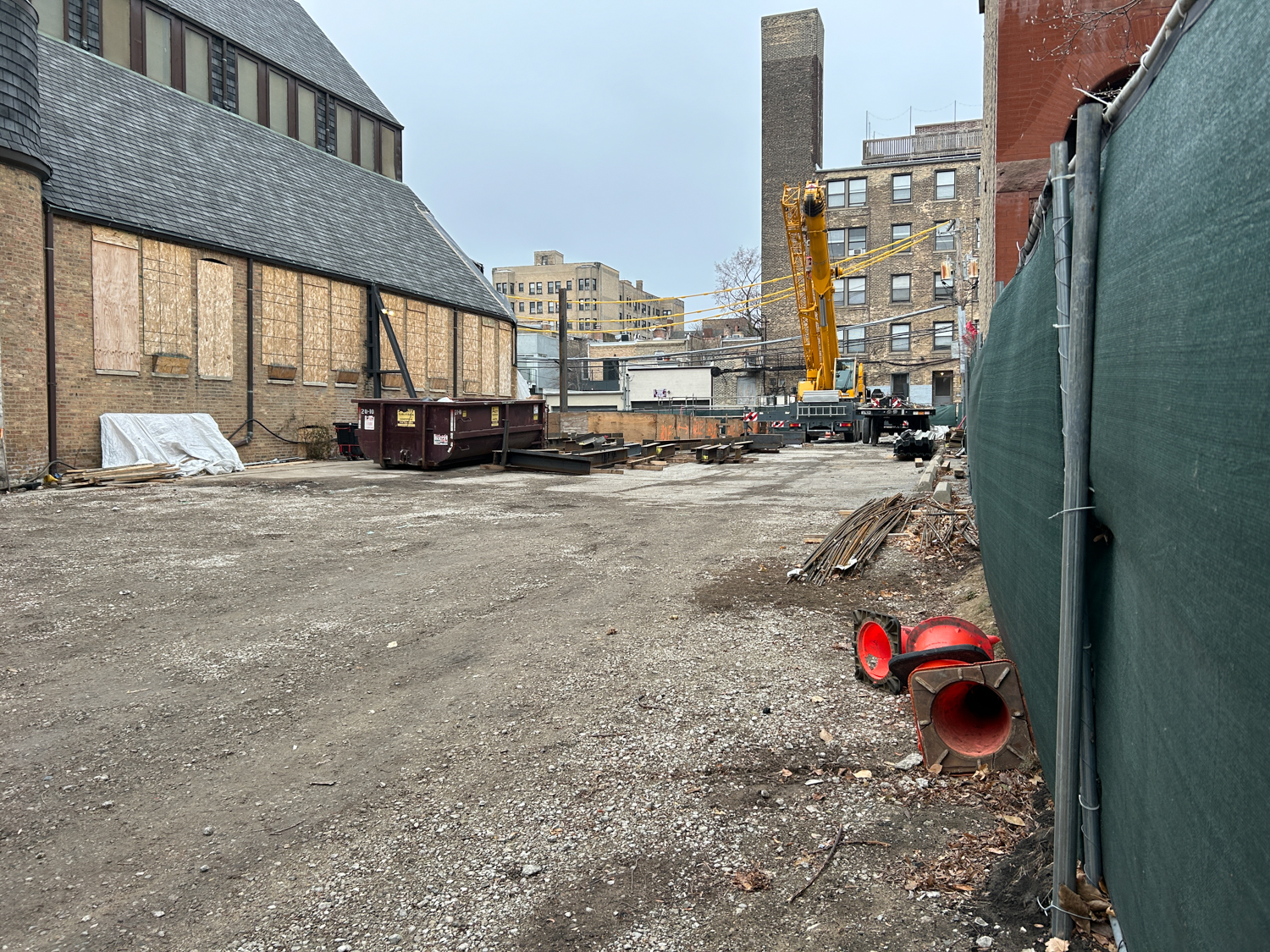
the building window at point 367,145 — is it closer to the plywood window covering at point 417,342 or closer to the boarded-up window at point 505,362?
the plywood window covering at point 417,342

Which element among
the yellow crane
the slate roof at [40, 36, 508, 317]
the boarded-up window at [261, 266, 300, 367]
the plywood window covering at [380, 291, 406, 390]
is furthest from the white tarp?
the yellow crane

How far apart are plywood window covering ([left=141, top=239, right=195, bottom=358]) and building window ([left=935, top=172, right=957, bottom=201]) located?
43.7 metres

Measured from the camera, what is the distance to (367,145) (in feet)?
112

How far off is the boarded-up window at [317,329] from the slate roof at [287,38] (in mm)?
9182

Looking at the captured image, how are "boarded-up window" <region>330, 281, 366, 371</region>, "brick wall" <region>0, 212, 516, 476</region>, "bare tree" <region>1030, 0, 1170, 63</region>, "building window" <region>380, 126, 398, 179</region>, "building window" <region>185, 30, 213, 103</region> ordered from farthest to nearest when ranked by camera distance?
"building window" <region>380, 126, 398, 179</region>
"boarded-up window" <region>330, 281, 366, 371</region>
"building window" <region>185, 30, 213, 103</region>
"brick wall" <region>0, 212, 516, 476</region>
"bare tree" <region>1030, 0, 1170, 63</region>

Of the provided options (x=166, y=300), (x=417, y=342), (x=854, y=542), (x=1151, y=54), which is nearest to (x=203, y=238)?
(x=166, y=300)

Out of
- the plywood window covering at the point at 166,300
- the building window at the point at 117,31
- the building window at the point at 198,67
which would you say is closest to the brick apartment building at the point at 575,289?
the building window at the point at 198,67

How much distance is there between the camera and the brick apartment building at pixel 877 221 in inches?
1983

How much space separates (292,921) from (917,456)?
74.6 ft

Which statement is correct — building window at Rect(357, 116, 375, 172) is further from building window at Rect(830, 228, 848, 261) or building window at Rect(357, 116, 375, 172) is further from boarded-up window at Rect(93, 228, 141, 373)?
building window at Rect(830, 228, 848, 261)

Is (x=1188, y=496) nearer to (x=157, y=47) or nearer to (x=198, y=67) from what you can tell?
(x=157, y=47)

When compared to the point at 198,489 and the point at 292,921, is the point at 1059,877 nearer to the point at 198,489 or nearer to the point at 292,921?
the point at 292,921

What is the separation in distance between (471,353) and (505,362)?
2.93 metres

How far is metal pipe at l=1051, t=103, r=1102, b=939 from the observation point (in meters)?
2.26
